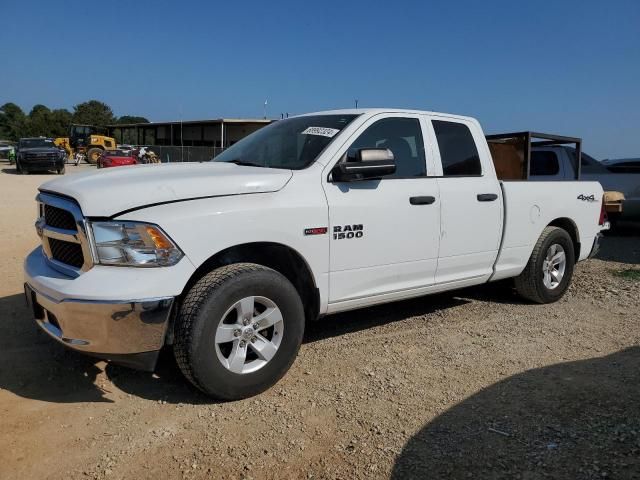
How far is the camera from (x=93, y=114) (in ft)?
301

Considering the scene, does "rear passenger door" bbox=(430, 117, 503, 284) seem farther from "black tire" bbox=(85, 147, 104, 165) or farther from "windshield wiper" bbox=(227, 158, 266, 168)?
"black tire" bbox=(85, 147, 104, 165)

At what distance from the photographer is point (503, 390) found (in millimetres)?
3645

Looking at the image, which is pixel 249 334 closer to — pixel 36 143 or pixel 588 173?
pixel 588 173

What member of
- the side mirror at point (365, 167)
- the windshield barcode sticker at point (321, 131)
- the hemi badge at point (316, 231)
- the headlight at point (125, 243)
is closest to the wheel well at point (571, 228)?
the side mirror at point (365, 167)

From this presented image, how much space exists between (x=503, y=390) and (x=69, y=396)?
281cm

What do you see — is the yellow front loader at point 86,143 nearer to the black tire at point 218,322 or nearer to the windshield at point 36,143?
the windshield at point 36,143

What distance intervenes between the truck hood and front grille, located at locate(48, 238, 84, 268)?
0.30 metres

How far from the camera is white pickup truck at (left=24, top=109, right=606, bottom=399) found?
10.0 ft

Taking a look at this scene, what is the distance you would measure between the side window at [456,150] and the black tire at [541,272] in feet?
4.05

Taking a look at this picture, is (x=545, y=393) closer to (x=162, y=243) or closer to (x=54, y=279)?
(x=162, y=243)

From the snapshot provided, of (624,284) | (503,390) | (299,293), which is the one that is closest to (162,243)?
(299,293)

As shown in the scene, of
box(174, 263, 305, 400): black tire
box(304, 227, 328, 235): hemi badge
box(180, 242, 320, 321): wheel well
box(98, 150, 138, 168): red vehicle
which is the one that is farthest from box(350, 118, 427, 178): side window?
box(98, 150, 138, 168): red vehicle

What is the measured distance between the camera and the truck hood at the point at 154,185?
308 centimetres

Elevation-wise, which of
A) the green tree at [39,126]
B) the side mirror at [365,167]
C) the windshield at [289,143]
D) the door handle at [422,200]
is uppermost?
the green tree at [39,126]
